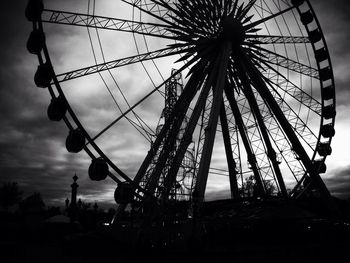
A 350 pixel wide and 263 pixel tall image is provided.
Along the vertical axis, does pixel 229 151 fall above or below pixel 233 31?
Result: below

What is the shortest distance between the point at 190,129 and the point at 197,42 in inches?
250

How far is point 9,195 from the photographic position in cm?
5897

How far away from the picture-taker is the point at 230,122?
75.0 ft

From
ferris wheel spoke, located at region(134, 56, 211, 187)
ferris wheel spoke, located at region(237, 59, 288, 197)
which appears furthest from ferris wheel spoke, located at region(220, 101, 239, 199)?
ferris wheel spoke, located at region(134, 56, 211, 187)

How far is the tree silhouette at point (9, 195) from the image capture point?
58.6 metres

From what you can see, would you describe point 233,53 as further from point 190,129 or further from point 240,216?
point 240,216

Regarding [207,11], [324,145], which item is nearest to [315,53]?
[324,145]

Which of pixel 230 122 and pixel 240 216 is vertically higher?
pixel 230 122

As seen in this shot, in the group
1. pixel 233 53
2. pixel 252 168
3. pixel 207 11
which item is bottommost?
pixel 252 168

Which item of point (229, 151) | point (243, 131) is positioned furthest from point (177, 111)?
point (229, 151)

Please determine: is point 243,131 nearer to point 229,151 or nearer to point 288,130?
point 229,151

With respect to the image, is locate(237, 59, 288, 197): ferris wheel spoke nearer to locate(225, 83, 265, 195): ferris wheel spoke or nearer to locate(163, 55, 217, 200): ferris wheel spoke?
locate(225, 83, 265, 195): ferris wheel spoke

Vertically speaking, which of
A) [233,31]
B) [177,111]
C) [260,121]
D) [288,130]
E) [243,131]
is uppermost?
[233,31]

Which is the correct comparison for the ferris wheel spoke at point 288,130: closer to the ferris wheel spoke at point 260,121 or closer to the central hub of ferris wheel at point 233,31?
the ferris wheel spoke at point 260,121
